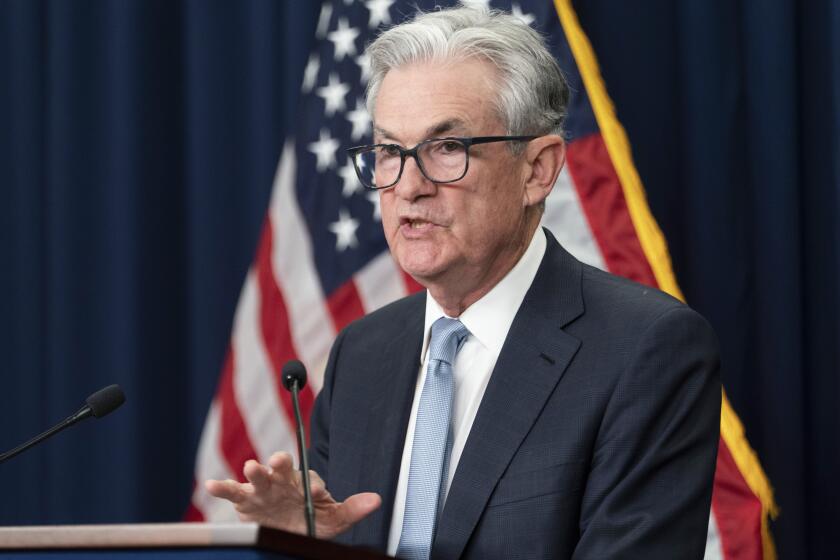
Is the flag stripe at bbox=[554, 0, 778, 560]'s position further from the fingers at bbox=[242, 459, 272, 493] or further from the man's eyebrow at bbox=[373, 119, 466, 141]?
the fingers at bbox=[242, 459, 272, 493]

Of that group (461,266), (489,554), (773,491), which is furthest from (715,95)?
(489,554)

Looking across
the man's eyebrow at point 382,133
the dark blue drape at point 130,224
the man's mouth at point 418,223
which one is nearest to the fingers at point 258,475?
the man's mouth at point 418,223

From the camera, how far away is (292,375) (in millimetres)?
1829

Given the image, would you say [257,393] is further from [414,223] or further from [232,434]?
[414,223]

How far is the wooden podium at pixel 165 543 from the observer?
1208mm

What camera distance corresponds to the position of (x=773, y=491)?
3016 millimetres

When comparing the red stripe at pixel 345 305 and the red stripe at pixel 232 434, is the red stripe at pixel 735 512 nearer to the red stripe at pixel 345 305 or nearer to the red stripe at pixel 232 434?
the red stripe at pixel 345 305

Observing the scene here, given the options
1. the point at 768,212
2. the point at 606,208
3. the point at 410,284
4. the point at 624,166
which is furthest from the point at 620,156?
the point at 410,284

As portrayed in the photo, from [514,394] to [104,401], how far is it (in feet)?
2.26

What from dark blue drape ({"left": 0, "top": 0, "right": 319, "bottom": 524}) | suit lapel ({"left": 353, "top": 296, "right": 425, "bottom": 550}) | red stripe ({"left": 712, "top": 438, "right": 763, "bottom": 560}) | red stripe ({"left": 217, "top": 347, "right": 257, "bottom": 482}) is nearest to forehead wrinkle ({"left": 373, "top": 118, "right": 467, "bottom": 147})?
suit lapel ({"left": 353, "top": 296, "right": 425, "bottom": 550})

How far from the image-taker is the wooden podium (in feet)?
3.96

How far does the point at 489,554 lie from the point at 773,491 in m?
1.41

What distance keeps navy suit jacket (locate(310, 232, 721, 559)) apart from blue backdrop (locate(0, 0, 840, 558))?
123 centimetres

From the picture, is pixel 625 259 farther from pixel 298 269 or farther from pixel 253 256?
pixel 253 256
